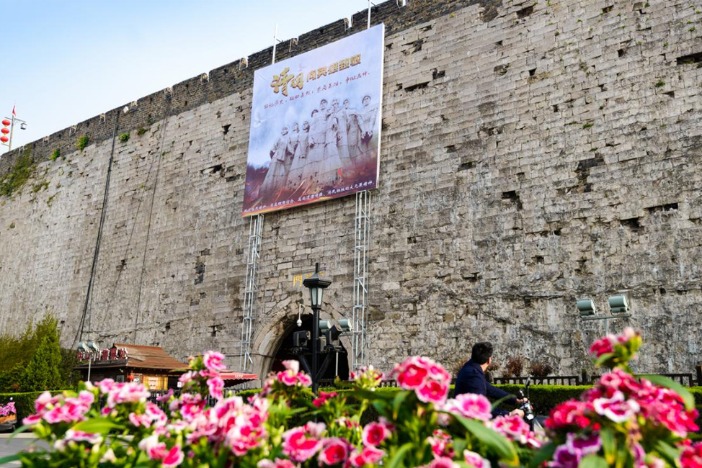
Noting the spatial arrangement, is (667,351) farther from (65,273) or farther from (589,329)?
(65,273)

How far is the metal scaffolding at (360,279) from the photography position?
486 inches

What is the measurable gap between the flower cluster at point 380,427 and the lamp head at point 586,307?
769cm

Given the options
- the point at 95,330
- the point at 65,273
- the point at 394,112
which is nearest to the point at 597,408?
the point at 394,112

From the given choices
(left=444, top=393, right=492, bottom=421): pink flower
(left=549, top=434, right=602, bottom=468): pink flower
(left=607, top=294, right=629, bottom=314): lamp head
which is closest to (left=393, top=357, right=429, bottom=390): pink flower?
(left=444, top=393, right=492, bottom=421): pink flower

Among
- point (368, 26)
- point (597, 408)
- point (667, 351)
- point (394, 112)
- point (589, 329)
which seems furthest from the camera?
point (368, 26)

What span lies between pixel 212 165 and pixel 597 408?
15151 mm

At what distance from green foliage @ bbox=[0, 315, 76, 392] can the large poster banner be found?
20.8 feet

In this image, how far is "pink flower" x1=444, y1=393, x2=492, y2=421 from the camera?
2.09 metres

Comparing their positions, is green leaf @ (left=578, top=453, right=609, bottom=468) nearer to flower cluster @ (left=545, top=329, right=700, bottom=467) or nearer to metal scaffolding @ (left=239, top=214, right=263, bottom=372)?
flower cluster @ (left=545, top=329, right=700, bottom=467)

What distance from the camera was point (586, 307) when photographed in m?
9.82

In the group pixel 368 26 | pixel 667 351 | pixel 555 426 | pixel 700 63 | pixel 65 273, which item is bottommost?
pixel 555 426

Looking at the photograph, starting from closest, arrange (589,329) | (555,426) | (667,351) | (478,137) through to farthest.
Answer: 1. (555,426)
2. (667,351)
3. (589,329)
4. (478,137)

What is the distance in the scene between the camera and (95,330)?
17.3 meters

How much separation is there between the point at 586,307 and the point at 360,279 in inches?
172
